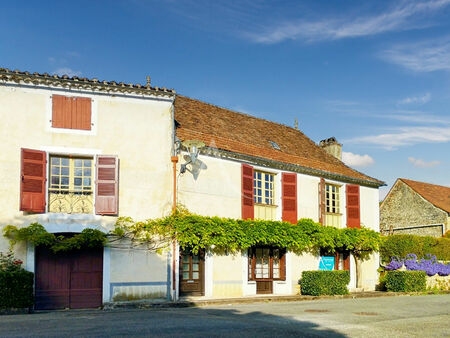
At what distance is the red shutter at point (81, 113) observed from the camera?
1481cm

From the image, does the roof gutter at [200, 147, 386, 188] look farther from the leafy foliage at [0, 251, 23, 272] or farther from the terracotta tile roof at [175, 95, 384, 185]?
the leafy foliage at [0, 251, 23, 272]

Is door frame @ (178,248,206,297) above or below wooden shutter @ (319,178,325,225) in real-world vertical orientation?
below

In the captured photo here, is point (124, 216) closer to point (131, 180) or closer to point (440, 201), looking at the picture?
point (131, 180)

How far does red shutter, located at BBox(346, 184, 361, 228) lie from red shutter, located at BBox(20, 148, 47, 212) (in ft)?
41.0

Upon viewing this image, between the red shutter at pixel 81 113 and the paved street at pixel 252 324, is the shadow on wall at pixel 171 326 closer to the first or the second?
the paved street at pixel 252 324

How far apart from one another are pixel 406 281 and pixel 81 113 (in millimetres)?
13781

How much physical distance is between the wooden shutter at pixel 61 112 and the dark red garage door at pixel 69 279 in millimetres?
3451

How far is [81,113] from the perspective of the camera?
48.9ft

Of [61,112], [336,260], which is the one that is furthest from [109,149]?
[336,260]

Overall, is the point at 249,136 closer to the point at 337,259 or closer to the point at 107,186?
the point at 337,259

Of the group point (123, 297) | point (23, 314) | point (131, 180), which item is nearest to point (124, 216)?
point (131, 180)

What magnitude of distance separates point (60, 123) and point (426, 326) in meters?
10.5

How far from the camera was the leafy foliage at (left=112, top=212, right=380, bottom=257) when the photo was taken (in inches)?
601

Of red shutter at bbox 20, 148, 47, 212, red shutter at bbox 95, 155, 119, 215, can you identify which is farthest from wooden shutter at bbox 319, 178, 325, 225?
red shutter at bbox 20, 148, 47, 212
